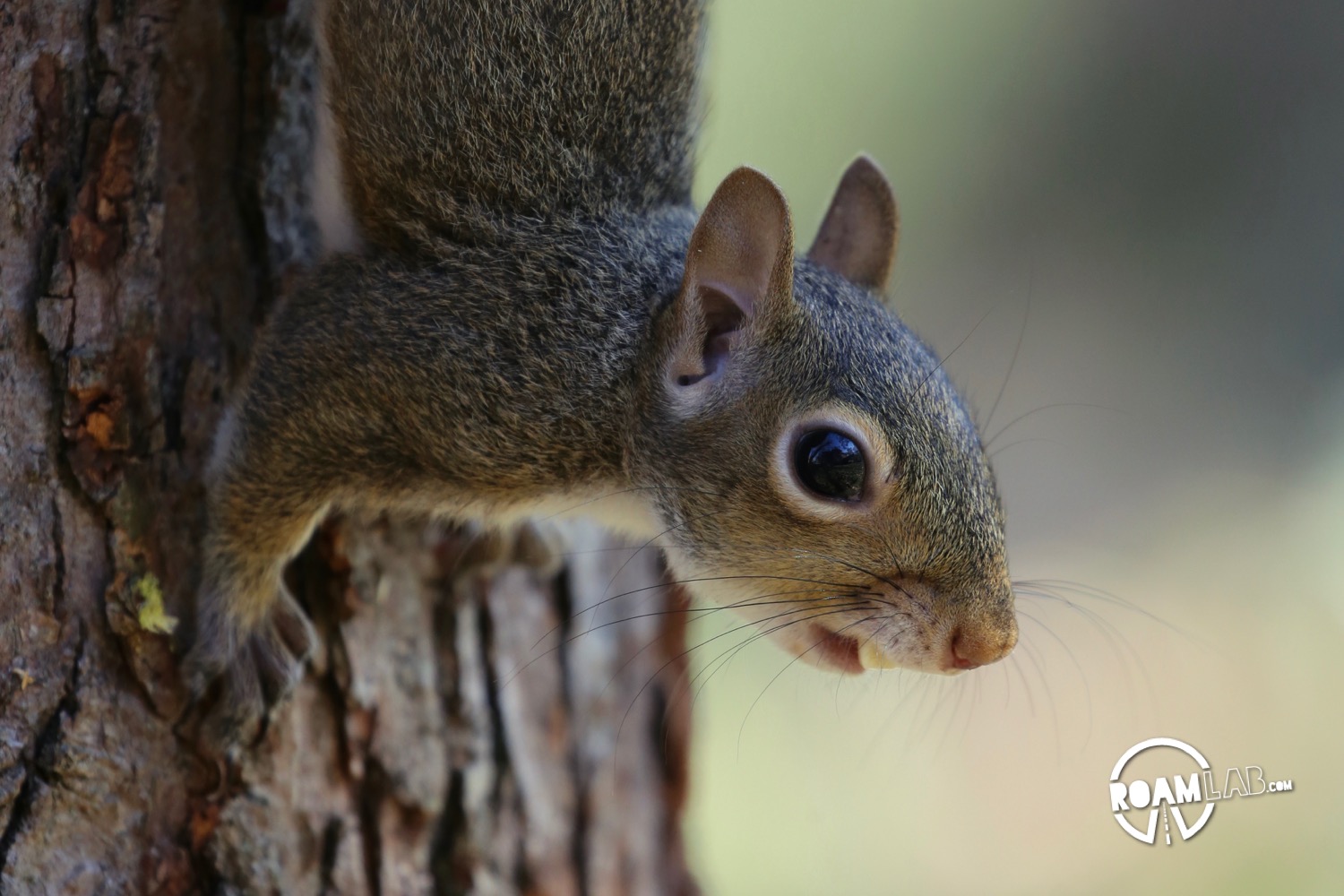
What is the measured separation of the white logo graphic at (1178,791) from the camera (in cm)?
164

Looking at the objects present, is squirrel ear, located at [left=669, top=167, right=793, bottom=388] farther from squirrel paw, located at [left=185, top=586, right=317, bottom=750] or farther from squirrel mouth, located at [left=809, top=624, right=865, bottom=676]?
squirrel paw, located at [left=185, top=586, right=317, bottom=750]

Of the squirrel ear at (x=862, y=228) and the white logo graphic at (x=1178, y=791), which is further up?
the squirrel ear at (x=862, y=228)

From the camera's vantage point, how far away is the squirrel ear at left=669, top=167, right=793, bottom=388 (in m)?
1.47

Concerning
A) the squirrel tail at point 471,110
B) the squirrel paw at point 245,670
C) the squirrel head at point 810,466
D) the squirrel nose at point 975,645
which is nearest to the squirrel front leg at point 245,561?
the squirrel paw at point 245,670

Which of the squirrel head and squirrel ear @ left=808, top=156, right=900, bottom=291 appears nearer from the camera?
the squirrel head

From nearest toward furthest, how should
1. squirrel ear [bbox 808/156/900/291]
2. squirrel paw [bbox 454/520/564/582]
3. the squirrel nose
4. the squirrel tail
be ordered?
1. the squirrel nose
2. the squirrel tail
3. squirrel ear [bbox 808/156/900/291]
4. squirrel paw [bbox 454/520/564/582]

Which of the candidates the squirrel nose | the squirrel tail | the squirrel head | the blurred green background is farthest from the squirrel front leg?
the squirrel nose

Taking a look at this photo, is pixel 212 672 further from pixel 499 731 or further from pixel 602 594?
pixel 602 594

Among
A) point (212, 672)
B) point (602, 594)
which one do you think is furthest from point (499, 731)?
point (212, 672)

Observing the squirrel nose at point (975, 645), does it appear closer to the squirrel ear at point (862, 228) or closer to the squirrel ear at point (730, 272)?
the squirrel ear at point (730, 272)

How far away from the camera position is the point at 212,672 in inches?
67.6

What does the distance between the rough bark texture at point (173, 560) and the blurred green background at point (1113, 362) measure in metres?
0.54

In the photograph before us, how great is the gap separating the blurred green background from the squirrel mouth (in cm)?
22

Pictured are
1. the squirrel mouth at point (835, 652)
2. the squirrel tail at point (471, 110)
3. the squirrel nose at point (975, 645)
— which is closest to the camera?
the squirrel nose at point (975, 645)
